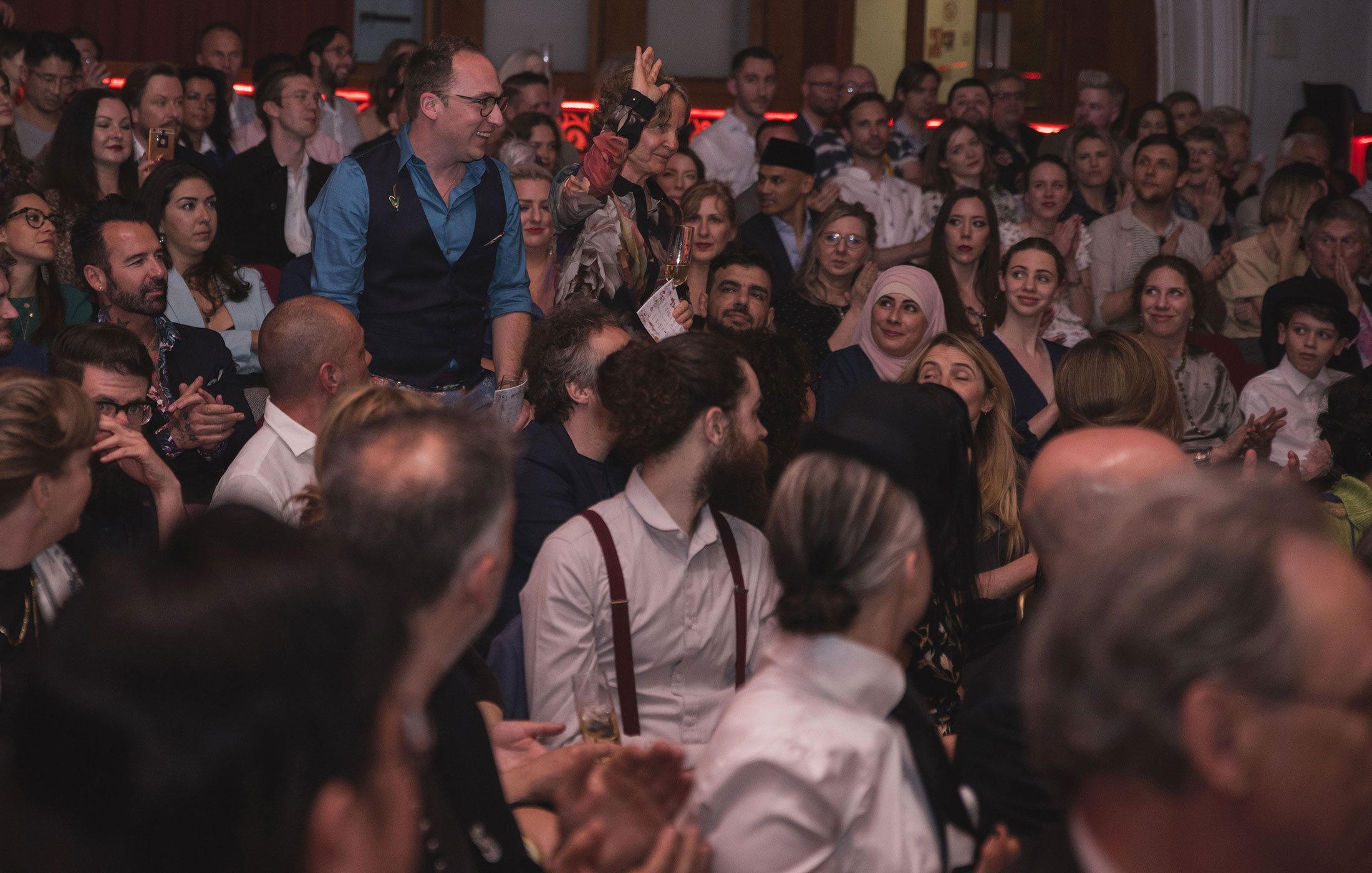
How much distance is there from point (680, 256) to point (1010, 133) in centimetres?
449

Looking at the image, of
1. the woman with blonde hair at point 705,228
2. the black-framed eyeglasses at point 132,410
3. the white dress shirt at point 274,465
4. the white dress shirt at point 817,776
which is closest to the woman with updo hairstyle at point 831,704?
the white dress shirt at point 817,776

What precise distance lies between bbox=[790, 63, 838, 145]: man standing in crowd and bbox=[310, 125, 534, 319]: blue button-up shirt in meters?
4.14

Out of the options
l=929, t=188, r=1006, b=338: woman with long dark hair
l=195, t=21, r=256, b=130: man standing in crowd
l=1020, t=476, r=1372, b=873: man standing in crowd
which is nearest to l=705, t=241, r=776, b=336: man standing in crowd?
l=929, t=188, r=1006, b=338: woman with long dark hair

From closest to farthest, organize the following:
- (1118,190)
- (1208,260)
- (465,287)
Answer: (465,287) < (1208,260) < (1118,190)

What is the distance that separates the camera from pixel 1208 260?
6.20m

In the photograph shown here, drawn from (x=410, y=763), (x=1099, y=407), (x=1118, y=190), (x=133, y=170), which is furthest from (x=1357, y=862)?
(x=1118, y=190)

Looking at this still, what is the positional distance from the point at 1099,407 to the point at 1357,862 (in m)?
2.39

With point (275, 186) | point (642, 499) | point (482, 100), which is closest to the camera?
point (642, 499)

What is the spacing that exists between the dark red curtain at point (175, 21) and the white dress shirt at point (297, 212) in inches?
132

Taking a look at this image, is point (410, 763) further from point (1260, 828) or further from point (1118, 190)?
point (1118, 190)

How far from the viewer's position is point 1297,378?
469 centimetres

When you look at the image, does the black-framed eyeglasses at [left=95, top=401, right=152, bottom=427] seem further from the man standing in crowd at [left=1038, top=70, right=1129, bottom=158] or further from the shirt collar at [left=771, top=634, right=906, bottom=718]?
the man standing in crowd at [left=1038, top=70, right=1129, bottom=158]

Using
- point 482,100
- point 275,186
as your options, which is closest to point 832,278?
point 482,100

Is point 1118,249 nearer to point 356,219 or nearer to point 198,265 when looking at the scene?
point 356,219
